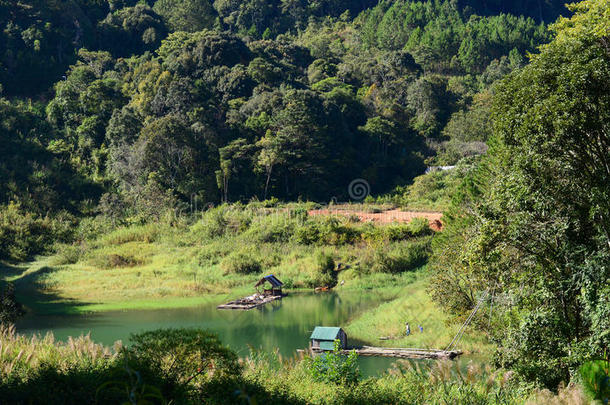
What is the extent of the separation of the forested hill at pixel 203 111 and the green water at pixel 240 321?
16.3 metres

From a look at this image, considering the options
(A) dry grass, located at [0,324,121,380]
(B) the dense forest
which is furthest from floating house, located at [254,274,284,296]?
(A) dry grass, located at [0,324,121,380]

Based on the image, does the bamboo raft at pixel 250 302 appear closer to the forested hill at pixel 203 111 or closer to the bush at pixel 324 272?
the bush at pixel 324 272

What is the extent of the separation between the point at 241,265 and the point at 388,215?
395 inches

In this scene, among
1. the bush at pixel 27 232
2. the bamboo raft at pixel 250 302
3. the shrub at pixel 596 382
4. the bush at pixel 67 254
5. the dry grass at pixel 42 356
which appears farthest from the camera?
the bush at pixel 27 232

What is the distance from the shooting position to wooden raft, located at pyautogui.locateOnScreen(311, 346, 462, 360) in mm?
15617

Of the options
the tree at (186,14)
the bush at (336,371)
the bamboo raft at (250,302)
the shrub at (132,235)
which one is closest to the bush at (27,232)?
the shrub at (132,235)

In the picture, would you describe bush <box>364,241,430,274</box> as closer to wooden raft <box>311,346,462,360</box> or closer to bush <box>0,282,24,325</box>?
wooden raft <box>311,346,462,360</box>

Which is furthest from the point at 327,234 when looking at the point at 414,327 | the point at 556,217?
the point at 556,217

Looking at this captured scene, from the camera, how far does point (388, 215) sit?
3362cm

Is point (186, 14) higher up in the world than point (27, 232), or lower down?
higher up

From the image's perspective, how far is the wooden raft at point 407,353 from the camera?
1562 centimetres

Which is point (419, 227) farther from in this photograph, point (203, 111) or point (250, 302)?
point (203, 111)

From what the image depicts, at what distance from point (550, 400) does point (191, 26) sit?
212 feet

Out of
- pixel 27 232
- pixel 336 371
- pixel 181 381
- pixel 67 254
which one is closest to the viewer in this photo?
pixel 181 381
